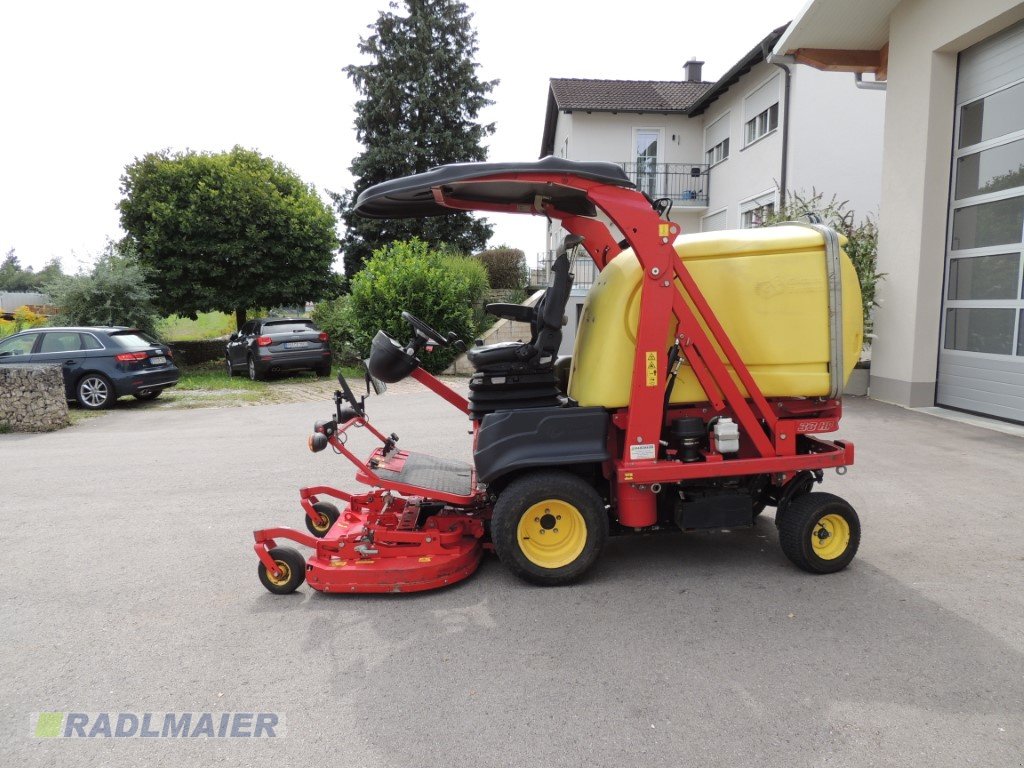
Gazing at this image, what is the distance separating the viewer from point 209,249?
17.4m

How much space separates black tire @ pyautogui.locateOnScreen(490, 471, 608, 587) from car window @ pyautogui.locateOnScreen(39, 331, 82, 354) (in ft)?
37.3

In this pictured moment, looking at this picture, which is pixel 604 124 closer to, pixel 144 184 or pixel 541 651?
pixel 144 184

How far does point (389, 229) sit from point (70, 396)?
49.0 ft

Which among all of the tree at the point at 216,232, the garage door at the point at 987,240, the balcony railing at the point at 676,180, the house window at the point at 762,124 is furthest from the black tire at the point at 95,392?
the balcony railing at the point at 676,180

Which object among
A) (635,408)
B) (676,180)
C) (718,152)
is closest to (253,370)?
(635,408)

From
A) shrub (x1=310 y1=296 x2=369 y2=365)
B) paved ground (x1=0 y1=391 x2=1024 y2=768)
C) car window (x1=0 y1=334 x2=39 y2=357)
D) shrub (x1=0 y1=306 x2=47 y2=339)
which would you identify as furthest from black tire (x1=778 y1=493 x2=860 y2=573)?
shrub (x1=0 y1=306 x2=47 y2=339)

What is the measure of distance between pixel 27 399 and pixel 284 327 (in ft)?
20.0

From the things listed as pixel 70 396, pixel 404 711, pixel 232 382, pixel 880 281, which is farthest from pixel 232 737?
pixel 232 382

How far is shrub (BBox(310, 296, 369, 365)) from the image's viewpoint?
18406 millimetres

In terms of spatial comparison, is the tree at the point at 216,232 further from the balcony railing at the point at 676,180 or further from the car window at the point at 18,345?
the balcony railing at the point at 676,180

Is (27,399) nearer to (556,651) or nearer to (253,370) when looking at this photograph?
(253,370)

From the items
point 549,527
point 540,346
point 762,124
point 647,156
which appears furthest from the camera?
point 647,156

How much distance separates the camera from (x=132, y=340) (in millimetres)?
12352

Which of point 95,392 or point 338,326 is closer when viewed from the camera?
point 95,392
